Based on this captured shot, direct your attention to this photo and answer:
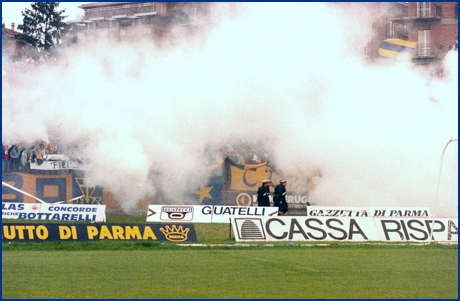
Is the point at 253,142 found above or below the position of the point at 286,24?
below

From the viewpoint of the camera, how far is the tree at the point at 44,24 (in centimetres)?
4075

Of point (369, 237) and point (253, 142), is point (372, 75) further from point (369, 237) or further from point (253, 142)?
point (369, 237)

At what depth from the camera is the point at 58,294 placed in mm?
12828

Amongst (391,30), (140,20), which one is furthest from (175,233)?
(391,30)

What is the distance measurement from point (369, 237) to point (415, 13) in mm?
29070

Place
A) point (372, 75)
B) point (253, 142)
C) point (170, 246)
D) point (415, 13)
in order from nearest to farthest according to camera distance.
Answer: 1. point (170, 246)
2. point (372, 75)
3. point (253, 142)
4. point (415, 13)

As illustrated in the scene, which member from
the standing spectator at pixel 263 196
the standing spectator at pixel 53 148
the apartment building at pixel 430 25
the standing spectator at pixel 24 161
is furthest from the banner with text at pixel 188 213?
the apartment building at pixel 430 25

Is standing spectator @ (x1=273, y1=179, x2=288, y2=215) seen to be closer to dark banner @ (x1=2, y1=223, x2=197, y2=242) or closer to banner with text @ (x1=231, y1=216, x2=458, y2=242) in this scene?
banner with text @ (x1=231, y1=216, x2=458, y2=242)

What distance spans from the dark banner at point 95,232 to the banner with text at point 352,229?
2.21 metres

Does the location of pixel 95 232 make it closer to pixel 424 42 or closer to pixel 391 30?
pixel 391 30

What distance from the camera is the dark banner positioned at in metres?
22.2

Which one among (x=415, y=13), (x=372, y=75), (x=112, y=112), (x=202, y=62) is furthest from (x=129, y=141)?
(x=415, y=13)

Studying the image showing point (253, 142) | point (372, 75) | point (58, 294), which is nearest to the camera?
point (58, 294)

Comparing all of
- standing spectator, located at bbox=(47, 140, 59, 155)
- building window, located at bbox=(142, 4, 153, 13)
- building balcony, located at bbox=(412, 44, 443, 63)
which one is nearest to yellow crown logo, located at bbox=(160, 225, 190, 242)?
standing spectator, located at bbox=(47, 140, 59, 155)
